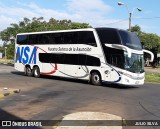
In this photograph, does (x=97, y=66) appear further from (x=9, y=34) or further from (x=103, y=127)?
(x=9, y=34)

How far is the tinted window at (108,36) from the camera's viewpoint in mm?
21519

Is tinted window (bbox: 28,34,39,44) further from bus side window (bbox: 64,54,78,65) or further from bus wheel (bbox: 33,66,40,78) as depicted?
bus side window (bbox: 64,54,78,65)

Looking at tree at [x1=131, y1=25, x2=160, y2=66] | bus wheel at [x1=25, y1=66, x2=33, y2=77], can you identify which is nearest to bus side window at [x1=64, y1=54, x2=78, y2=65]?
bus wheel at [x1=25, y1=66, x2=33, y2=77]

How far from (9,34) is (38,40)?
238 feet

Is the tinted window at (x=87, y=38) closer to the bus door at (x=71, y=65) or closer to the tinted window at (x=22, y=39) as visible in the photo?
the bus door at (x=71, y=65)

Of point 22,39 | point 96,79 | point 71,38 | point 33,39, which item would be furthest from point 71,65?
point 22,39

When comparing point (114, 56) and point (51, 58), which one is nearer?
point (114, 56)

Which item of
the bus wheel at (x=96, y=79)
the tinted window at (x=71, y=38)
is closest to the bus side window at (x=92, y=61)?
the bus wheel at (x=96, y=79)

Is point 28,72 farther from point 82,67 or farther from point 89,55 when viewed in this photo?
point 89,55

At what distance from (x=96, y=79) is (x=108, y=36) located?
311cm

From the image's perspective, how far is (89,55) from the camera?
2333 centimetres

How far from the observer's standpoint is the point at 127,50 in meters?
20.9

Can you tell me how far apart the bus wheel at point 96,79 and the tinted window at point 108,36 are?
7.78 feet

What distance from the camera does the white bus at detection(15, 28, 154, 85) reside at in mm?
21453
